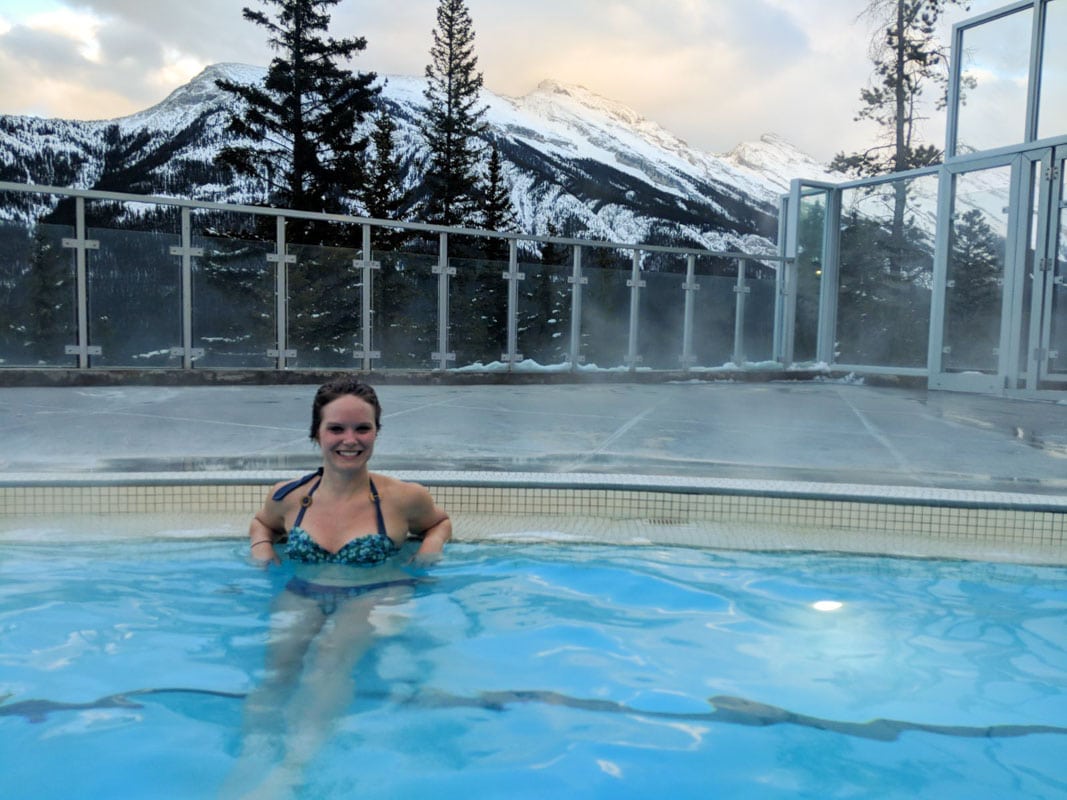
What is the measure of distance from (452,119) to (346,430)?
26161 mm

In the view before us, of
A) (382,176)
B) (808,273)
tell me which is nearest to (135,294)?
(808,273)

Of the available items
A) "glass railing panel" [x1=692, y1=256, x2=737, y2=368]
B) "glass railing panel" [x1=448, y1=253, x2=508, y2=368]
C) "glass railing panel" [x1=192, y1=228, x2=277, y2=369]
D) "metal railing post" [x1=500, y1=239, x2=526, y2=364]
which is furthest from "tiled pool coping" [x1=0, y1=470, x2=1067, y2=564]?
"glass railing panel" [x1=692, y1=256, x2=737, y2=368]

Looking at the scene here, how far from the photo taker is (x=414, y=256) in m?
8.95

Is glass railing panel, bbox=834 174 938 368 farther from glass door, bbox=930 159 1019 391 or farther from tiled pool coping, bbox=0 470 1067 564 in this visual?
tiled pool coping, bbox=0 470 1067 564

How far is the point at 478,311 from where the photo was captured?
920cm

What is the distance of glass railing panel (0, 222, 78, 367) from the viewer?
7059 mm

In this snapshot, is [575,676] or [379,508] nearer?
Result: [575,676]

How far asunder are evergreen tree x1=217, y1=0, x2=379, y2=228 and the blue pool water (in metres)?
21.8

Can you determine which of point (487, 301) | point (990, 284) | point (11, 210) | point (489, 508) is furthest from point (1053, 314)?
point (11, 210)

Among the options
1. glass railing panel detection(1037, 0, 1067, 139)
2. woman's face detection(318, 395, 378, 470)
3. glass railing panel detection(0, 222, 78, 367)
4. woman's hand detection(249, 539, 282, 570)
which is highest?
glass railing panel detection(1037, 0, 1067, 139)

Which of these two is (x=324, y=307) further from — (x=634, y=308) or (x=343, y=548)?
(x=343, y=548)

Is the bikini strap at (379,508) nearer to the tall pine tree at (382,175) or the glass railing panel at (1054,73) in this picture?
the glass railing panel at (1054,73)

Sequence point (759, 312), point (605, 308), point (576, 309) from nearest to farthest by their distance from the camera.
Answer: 1. point (576, 309)
2. point (605, 308)
3. point (759, 312)

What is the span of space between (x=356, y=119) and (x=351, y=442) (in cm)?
2387
